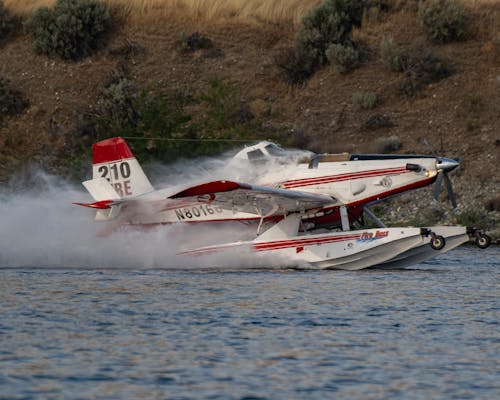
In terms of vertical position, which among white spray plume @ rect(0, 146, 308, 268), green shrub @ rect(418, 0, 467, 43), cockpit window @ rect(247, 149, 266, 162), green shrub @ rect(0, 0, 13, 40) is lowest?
white spray plume @ rect(0, 146, 308, 268)

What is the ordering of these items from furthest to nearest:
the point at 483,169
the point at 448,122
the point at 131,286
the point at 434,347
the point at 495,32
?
the point at 495,32 < the point at 448,122 < the point at 483,169 < the point at 131,286 < the point at 434,347

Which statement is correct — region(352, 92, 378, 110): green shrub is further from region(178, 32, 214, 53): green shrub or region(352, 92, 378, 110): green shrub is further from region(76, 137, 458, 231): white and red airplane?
region(76, 137, 458, 231): white and red airplane

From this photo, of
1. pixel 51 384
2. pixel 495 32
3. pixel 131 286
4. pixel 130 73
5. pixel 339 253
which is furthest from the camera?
pixel 130 73

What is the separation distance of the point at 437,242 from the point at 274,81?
25.1 m

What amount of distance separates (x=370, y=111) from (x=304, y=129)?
2750mm

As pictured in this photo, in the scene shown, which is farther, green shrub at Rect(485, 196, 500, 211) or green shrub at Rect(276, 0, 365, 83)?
green shrub at Rect(276, 0, 365, 83)

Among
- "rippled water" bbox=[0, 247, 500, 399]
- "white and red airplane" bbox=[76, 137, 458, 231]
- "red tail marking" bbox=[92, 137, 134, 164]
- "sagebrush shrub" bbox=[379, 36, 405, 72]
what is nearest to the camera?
"rippled water" bbox=[0, 247, 500, 399]

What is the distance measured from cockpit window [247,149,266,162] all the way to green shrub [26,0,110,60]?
27163mm

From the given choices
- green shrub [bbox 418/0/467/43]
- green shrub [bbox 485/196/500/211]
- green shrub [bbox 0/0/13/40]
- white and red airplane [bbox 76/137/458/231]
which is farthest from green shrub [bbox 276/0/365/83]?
white and red airplane [bbox 76/137/458/231]

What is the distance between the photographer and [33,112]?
46.1 metres

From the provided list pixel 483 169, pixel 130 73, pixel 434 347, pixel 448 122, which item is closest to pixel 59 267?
pixel 434 347

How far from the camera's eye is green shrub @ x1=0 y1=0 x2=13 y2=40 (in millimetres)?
50775

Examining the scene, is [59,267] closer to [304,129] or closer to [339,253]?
[339,253]

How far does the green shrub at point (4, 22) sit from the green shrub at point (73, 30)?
1032 mm
